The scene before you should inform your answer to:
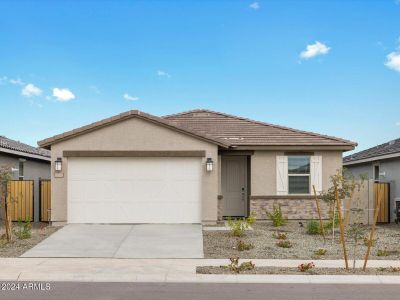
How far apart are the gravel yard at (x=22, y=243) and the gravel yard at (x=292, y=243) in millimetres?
4747

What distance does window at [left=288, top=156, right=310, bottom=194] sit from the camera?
63.5 feet

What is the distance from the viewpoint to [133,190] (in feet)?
56.1

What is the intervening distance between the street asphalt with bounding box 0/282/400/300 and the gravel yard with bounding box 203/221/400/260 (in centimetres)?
291

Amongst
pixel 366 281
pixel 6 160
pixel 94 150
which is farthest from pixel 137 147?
pixel 366 281

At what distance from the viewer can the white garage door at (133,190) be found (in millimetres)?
17047

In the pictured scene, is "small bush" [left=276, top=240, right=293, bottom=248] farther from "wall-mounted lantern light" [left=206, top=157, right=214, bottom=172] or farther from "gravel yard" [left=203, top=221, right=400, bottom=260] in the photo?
"wall-mounted lantern light" [left=206, top=157, right=214, bottom=172]

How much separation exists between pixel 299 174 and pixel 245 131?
2816mm

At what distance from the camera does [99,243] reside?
1366cm

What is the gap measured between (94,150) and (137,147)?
1479 millimetres

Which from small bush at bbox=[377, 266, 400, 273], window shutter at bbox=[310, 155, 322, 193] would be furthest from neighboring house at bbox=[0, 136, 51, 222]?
small bush at bbox=[377, 266, 400, 273]

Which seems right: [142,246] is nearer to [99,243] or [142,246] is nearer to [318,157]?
[99,243]

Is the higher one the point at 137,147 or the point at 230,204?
the point at 137,147

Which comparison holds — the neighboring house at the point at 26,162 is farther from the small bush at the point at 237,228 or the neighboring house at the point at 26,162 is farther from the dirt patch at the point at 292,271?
the dirt patch at the point at 292,271

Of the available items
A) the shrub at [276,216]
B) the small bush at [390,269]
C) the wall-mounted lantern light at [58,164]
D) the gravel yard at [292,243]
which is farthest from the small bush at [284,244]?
the wall-mounted lantern light at [58,164]
